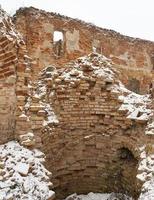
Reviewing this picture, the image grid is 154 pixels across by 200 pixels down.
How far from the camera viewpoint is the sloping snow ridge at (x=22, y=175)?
397cm

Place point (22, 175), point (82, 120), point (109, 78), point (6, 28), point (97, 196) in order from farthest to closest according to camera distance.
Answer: point (109, 78) < point (82, 120) < point (97, 196) < point (6, 28) < point (22, 175)

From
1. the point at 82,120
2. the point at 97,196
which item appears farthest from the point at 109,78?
the point at 97,196

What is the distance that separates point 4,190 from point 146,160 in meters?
2.19

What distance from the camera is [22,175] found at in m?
4.21

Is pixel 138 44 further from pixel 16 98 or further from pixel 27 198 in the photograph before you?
pixel 27 198

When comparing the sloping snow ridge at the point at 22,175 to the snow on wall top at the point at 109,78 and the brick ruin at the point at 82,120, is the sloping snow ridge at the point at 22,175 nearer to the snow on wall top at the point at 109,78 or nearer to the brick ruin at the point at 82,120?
the brick ruin at the point at 82,120

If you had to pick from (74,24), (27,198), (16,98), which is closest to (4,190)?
(27,198)

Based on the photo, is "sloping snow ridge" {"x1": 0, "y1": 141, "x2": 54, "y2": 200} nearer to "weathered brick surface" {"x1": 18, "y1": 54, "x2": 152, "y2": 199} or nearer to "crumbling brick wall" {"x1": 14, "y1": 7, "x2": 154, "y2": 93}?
"weathered brick surface" {"x1": 18, "y1": 54, "x2": 152, "y2": 199}

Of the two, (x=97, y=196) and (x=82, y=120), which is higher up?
(x=82, y=120)

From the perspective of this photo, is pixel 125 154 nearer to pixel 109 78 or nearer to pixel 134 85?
pixel 109 78

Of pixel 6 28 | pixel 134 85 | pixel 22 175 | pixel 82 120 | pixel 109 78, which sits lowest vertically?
pixel 22 175

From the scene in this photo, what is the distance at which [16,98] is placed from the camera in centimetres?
513

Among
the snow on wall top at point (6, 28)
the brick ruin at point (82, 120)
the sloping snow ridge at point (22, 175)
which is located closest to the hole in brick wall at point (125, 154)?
the brick ruin at point (82, 120)

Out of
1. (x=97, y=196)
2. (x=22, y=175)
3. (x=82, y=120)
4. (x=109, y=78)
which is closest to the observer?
(x=22, y=175)
